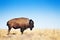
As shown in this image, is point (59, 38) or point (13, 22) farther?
point (13, 22)

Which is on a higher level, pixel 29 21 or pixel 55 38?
pixel 29 21

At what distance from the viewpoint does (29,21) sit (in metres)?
13.6

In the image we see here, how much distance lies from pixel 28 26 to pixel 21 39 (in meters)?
2.67

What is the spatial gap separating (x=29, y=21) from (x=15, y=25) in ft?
3.40

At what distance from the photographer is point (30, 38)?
11109 mm

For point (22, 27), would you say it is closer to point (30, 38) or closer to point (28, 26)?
point (28, 26)

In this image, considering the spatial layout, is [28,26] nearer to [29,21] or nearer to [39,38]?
[29,21]

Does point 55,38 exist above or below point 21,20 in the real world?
below

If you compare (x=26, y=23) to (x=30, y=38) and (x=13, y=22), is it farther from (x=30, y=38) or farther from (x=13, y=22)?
(x=30, y=38)

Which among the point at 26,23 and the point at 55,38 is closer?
the point at 55,38

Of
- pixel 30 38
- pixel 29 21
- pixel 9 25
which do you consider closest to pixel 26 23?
pixel 29 21

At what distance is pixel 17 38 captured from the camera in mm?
11133

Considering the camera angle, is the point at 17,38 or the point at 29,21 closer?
the point at 17,38

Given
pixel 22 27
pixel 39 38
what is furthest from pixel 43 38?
pixel 22 27
